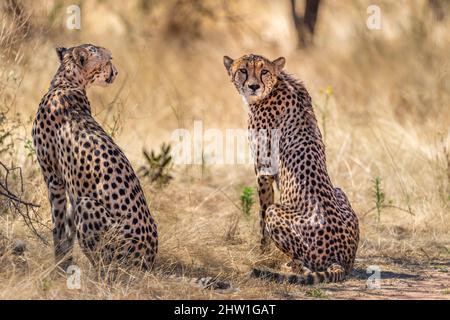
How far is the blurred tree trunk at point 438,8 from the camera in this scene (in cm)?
1030

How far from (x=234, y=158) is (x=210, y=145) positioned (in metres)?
0.52

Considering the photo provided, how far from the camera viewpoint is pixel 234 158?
29.1 feet

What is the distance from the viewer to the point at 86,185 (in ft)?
16.5

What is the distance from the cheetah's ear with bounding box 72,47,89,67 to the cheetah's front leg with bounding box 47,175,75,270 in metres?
0.69

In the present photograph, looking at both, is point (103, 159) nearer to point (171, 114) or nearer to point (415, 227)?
point (415, 227)

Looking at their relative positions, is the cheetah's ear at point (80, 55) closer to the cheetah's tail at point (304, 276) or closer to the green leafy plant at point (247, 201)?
the cheetah's tail at point (304, 276)

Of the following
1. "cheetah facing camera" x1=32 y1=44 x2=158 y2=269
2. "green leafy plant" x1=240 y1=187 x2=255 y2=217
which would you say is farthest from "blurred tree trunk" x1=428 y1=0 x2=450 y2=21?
"cheetah facing camera" x1=32 y1=44 x2=158 y2=269

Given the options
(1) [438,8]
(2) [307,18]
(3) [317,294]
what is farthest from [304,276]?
(2) [307,18]

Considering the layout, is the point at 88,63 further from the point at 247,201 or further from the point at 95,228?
the point at 247,201

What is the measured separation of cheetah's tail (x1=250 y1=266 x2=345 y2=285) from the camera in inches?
206

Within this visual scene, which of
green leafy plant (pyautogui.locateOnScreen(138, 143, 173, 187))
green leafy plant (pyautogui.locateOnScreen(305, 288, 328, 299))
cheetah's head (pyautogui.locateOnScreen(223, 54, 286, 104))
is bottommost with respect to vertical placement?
green leafy plant (pyautogui.locateOnScreen(305, 288, 328, 299))

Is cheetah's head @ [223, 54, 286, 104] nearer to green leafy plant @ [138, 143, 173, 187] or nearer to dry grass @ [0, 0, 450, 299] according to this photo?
dry grass @ [0, 0, 450, 299]

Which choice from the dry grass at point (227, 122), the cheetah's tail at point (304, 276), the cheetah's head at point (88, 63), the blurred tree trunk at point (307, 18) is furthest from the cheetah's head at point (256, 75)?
the blurred tree trunk at point (307, 18)

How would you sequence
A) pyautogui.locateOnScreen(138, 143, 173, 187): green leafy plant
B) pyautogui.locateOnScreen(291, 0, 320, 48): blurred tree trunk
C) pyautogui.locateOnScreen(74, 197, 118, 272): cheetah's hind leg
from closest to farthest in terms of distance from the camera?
pyautogui.locateOnScreen(74, 197, 118, 272): cheetah's hind leg → pyautogui.locateOnScreen(138, 143, 173, 187): green leafy plant → pyautogui.locateOnScreen(291, 0, 320, 48): blurred tree trunk
